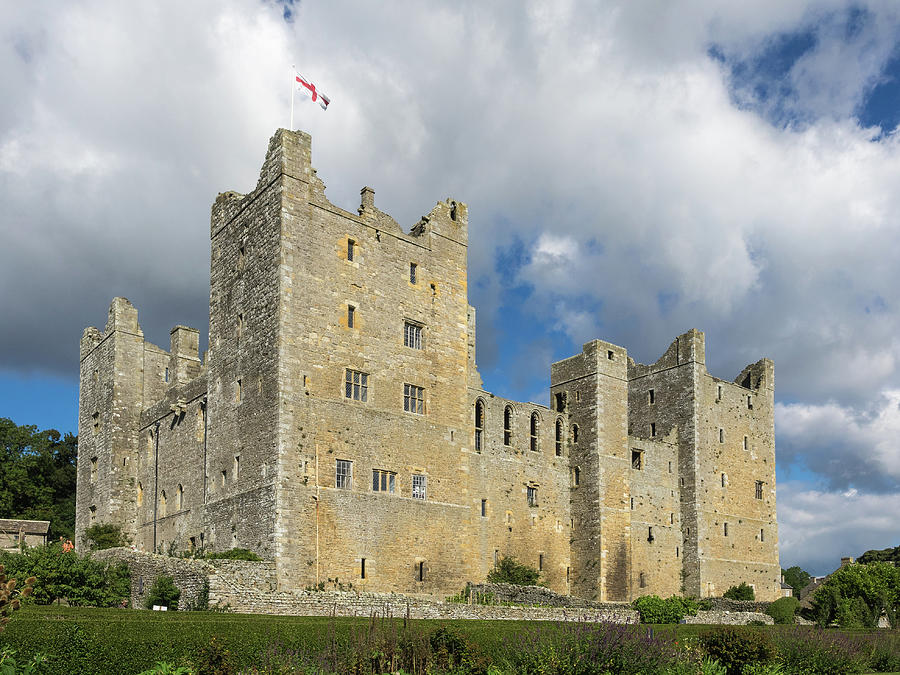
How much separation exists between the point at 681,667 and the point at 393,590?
1983cm

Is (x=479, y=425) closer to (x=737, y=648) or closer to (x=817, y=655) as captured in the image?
(x=817, y=655)

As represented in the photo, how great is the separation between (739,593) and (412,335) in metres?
28.0

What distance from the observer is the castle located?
3728 centimetres

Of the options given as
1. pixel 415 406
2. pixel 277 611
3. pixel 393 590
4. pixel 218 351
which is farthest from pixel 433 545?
pixel 218 351

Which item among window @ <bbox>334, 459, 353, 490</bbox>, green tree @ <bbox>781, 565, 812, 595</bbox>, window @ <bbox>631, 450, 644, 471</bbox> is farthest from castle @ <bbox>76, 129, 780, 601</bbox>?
green tree @ <bbox>781, 565, 812, 595</bbox>

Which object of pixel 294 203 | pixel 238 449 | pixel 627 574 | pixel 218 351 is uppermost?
pixel 294 203

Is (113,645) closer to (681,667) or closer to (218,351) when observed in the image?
(681,667)

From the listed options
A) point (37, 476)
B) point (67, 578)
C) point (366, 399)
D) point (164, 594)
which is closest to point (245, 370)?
point (366, 399)

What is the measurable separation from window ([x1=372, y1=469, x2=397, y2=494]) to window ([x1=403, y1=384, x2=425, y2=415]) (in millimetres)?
2963

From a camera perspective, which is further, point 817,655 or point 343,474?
point 343,474

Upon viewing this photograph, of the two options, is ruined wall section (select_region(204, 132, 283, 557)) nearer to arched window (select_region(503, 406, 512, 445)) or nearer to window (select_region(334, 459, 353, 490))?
window (select_region(334, 459, 353, 490))

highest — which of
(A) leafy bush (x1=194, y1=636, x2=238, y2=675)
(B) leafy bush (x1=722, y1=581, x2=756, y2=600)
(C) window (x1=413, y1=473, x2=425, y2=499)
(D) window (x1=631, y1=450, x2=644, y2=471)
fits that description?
(D) window (x1=631, y1=450, x2=644, y2=471)

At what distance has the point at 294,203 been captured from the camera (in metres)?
38.6

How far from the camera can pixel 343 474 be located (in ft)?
124
